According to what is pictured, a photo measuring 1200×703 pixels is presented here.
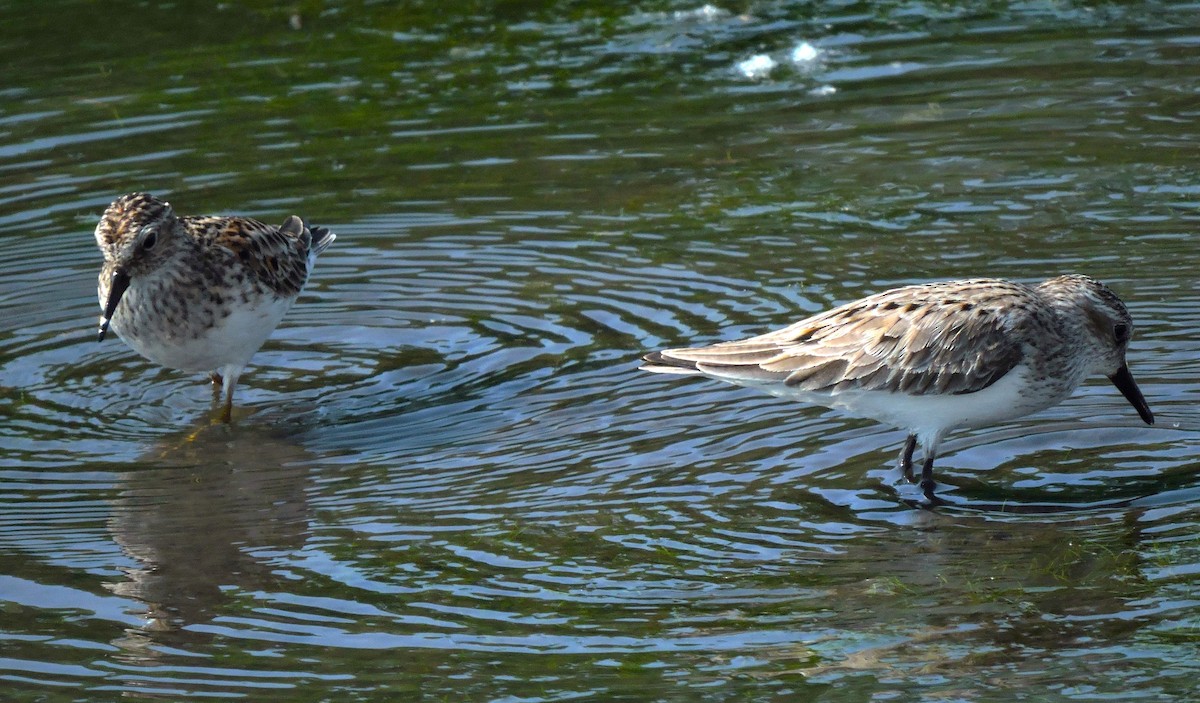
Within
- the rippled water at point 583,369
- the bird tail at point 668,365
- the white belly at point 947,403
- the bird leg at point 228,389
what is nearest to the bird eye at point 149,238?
the bird leg at point 228,389

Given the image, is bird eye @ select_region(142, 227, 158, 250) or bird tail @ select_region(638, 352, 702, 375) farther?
bird eye @ select_region(142, 227, 158, 250)

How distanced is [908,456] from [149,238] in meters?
4.61

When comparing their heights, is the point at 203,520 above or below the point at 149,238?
below

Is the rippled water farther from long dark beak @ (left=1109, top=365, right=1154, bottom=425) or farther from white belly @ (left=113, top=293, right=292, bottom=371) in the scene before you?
white belly @ (left=113, top=293, right=292, bottom=371)

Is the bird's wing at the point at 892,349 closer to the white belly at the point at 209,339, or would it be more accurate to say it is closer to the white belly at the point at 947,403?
the white belly at the point at 947,403

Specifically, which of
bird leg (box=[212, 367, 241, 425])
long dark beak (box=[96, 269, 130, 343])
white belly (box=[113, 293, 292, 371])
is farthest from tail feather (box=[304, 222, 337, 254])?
long dark beak (box=[96, 269, 130, 343])

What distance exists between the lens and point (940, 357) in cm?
868

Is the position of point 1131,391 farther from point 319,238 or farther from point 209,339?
point 319,238

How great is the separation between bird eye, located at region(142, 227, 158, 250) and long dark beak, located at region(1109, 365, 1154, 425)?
558 centimetres

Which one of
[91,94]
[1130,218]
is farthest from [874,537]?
[91,94]

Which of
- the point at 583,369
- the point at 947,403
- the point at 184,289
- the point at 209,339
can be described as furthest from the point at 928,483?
the point at 184,289

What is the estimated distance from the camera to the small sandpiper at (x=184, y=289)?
985 centimetres

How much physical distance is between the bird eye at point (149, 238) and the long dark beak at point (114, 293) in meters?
0.21

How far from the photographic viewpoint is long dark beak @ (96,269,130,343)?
9.68m
